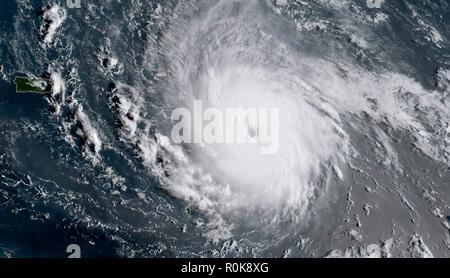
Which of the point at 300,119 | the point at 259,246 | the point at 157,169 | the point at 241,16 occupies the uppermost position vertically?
the point at 241,16

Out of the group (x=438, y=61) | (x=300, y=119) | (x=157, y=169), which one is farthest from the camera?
(x=438, y=61)

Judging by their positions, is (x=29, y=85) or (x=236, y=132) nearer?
(x=29, y=85)

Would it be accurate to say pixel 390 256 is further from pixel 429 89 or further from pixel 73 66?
pixel 73 66

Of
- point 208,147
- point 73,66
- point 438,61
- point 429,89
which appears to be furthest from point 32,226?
point 438,61

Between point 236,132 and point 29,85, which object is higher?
point 236,132

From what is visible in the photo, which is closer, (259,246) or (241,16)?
(259,246)
